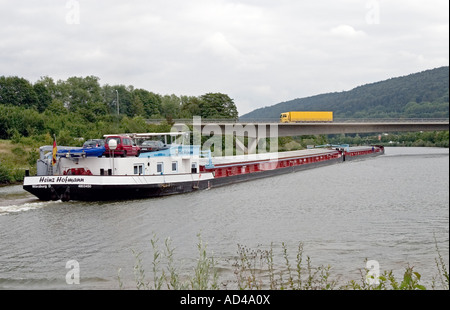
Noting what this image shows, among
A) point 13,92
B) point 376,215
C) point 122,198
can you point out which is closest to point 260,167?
point 122,198

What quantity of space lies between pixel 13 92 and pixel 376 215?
210 feet

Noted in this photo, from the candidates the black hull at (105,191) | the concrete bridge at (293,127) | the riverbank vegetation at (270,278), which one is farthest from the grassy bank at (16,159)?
the riverbank vegetation at (270,278)

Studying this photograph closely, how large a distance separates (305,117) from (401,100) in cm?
3831

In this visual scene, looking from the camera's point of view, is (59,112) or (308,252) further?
(59,112)

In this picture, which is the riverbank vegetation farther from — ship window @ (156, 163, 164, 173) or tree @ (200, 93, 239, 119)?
tree @ (200, 93, 239, 119)

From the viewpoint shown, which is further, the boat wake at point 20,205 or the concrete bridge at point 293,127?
the concrete bridge at point 293,127

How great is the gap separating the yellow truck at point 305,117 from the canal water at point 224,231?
38406 millimetres

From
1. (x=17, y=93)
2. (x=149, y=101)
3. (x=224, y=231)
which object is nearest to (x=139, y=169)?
(x=224, y=231)

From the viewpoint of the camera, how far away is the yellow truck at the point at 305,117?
66312mm

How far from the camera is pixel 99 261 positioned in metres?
13.4

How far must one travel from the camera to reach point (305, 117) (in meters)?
67.2

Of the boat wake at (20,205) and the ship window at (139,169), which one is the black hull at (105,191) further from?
the ship window at (139,169)
